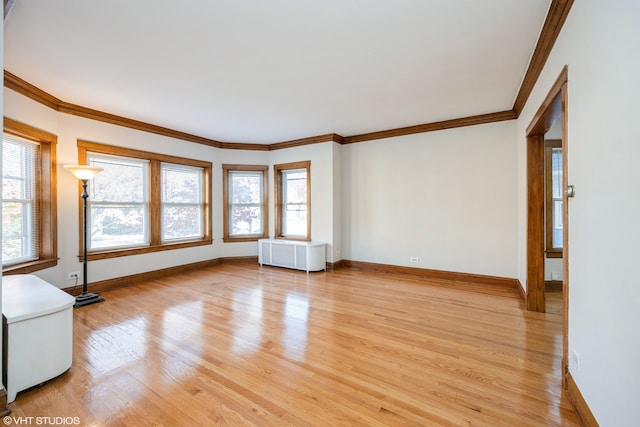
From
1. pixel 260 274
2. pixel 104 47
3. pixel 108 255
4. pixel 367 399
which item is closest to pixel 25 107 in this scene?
pixel 104 47

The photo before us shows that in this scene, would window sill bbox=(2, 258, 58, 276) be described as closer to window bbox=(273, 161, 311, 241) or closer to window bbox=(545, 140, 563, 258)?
window bbox=(273, 161, 311, 241)

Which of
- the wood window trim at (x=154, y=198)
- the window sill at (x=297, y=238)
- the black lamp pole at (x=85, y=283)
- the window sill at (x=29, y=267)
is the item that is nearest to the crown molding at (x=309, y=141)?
the wood window trim at (x=154, y=198)

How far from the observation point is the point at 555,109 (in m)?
2.53

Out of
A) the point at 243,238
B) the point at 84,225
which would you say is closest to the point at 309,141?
the point at 243,238

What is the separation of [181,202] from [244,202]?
1.32 m

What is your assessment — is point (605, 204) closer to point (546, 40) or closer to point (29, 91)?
point (546, 40)

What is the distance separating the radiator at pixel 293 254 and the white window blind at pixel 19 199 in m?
3.41

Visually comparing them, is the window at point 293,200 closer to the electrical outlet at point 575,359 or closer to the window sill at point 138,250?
the window sill at point 138,250

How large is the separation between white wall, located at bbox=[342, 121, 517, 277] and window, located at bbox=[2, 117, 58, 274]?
452 centimetres

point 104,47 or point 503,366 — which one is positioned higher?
point 104,47

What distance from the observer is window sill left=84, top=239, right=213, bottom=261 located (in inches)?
163

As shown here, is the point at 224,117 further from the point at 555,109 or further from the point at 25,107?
the point at 555,109

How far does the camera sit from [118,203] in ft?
14.8

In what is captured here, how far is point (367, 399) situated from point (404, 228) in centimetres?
363
